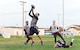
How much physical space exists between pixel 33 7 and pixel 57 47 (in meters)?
3.17

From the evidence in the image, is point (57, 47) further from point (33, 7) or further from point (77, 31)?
point (77, 31)

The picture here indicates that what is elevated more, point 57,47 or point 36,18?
point 36,18

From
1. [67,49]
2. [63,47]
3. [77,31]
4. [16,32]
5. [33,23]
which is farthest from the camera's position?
[77,31]

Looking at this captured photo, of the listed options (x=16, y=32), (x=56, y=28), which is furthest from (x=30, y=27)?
(x=16, y=32)

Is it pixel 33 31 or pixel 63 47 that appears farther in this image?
pixel 33 31

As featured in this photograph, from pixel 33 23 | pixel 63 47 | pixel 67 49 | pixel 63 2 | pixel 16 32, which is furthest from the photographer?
pixel 16 32

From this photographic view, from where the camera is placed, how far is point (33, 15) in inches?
773

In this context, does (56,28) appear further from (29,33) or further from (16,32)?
(16,32)

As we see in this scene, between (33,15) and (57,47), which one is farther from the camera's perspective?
(33,15)

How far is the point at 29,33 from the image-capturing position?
20.2 metres

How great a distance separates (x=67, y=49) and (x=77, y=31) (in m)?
144

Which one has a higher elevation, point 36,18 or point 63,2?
point 63,2

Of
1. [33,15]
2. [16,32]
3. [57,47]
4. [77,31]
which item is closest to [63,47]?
[57,47]

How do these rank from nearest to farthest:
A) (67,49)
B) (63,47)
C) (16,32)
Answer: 1. (67,49)
2. (63,47)
3. (16,32)
